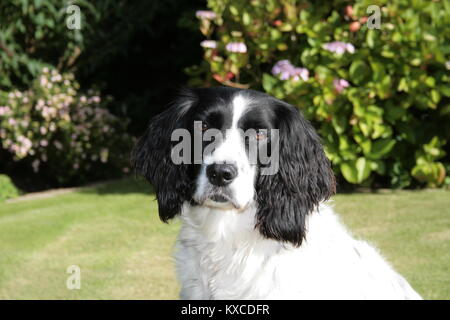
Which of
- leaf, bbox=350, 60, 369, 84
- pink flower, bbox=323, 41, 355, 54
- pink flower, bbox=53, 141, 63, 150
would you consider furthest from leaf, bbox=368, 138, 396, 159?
pink flower, bbox=53, 141, 63, 150

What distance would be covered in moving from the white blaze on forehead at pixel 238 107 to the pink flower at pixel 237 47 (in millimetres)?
Result: 5042

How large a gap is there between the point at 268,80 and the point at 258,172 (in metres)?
5.05

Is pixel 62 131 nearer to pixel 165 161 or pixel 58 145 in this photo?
pixel 58 145

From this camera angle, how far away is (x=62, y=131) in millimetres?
10750

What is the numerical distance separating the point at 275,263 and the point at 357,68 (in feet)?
17.6

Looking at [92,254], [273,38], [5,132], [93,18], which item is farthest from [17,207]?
[273,38]

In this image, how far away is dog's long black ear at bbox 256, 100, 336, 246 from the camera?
385cm

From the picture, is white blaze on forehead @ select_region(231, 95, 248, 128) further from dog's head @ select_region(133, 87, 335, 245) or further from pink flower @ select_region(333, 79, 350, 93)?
pink flower @ select_region(333, 79, 350, 93)

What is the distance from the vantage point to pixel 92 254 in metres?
7.21

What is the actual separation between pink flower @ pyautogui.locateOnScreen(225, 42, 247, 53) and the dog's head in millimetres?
4624

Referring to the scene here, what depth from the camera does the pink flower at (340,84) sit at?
8.52 metres

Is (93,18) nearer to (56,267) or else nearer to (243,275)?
(56,267)

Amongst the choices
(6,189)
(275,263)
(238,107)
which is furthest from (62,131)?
(275,263)
